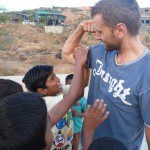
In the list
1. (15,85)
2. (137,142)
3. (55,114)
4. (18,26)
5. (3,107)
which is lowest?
(18,26)

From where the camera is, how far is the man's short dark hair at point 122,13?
1.98 m

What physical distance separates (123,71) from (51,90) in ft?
3.53

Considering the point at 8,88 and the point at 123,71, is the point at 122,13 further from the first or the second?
the point at 8,88

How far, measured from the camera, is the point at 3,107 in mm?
1349

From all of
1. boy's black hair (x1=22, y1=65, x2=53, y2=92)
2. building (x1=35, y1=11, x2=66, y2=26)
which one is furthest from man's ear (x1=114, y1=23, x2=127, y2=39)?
building (x1=35, y1=11, x2=66, y2=26)

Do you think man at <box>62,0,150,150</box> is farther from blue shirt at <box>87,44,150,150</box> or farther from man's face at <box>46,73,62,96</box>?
man's face at <box>46,73,62,96</box>

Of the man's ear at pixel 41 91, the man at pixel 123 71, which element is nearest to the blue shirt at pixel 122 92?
the man at pixel 123 71

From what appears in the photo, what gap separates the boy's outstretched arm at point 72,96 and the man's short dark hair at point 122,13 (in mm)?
390

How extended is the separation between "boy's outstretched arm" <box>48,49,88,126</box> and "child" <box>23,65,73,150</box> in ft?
1.08

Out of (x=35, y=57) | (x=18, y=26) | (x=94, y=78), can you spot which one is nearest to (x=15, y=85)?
(x=94, y=78)

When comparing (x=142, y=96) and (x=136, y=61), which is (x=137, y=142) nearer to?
(x=142, y=96)

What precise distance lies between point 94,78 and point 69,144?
764 mm

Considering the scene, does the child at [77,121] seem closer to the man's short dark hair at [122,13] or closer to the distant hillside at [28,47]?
the man's short dark hair at [122,13]

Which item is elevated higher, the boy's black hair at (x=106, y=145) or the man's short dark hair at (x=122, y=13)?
the man's short dark hair at (x=122, y=13)
